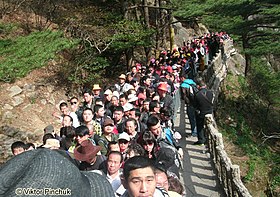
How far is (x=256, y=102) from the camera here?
65.7 feet

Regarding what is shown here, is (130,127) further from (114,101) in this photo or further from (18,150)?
Answer: (114,101)

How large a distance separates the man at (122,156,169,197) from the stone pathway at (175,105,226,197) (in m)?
3.96

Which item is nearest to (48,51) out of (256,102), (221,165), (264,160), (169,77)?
(169,77)

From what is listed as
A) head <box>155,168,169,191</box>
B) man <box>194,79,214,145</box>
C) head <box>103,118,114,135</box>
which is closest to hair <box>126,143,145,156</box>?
head <box>103,118,114,135</box>

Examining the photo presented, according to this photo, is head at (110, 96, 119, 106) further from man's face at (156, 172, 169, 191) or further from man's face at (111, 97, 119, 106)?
man's face at (156, 172, 169, 191)

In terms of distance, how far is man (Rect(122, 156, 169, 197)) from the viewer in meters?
2.41

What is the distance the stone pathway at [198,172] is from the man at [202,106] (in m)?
0.32

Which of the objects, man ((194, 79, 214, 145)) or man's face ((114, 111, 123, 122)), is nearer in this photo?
man's face ((114, 111, 123, 122))

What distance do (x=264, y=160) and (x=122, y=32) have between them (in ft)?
23.4

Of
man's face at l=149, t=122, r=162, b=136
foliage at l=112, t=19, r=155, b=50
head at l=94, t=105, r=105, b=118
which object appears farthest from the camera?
foliage at l=112, t=19, r=155, b=50

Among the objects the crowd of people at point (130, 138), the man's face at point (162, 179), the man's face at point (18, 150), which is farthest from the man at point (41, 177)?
the man's face at point (18, 150)

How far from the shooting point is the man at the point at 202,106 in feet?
26.5

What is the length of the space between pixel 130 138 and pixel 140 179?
2459 millimetres

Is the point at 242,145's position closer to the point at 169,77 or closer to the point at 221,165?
the point at 169,77
